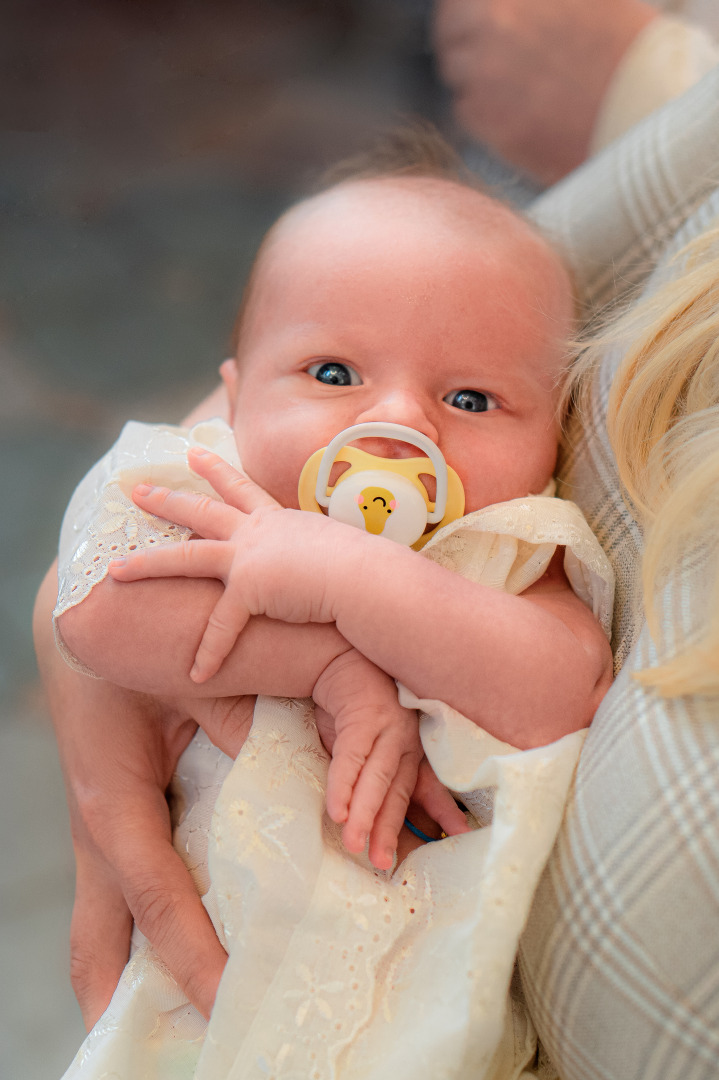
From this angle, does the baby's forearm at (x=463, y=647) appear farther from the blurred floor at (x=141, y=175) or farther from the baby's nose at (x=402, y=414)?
the blurred floor at (x=141, y=175)

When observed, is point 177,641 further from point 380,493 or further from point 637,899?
point 637,899

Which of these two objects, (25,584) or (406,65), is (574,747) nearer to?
(25,584)

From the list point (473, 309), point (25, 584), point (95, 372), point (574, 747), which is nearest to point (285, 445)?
point (473, 309)

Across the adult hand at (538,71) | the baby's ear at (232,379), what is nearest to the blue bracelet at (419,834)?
the baby's ear at (232,379)

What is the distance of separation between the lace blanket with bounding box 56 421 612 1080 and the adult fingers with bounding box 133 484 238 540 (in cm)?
2

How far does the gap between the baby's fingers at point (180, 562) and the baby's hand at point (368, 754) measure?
0.13 m

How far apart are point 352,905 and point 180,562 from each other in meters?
0.30

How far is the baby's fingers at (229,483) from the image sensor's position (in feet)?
2.52

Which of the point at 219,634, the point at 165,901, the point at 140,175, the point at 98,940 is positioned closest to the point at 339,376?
the point at 219,634

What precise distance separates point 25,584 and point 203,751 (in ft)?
1.92

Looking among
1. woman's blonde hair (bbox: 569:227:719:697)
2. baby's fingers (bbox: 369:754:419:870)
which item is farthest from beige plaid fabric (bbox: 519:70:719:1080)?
baby's fingers (bbox: 369:754:419:870)

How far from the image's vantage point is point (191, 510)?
2.46ft

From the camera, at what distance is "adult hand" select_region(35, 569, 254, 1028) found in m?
0.79

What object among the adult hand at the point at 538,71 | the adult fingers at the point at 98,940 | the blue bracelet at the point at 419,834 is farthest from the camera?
the adult hand at the point at 538,71
